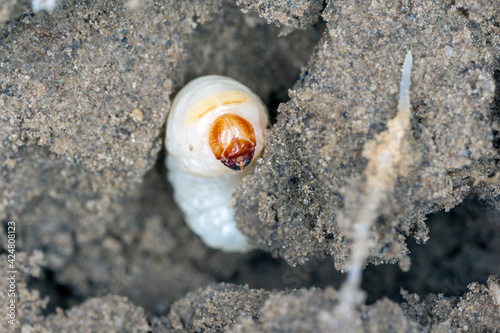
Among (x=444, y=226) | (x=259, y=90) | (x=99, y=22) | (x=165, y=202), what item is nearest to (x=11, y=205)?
(x=165, y=202)

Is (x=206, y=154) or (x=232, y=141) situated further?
(x=206, y=154)

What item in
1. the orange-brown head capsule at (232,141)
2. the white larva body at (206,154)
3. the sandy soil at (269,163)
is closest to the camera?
the sandy soil at (269,163)

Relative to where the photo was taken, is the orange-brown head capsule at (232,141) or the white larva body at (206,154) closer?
the orange-brown head capsule at (232,141)

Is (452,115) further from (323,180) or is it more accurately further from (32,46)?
(32,46)

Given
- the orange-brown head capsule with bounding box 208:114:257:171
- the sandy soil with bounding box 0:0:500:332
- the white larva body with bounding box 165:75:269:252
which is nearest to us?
the sandy soil with bounding box 0:0:500:332

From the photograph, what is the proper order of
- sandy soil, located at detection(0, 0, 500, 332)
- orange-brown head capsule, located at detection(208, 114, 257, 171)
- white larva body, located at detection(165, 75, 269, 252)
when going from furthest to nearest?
white larva body, located at detection(165, 75, 269, 252) < orange-brown head capsule, located at detection(208, 114, 257, 171) < sandy soil, located at detection(0, 0, 500, 332)
